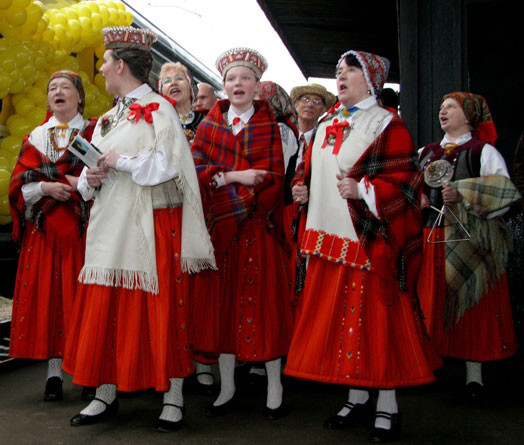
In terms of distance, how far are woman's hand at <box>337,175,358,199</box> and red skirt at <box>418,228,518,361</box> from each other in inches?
52.0

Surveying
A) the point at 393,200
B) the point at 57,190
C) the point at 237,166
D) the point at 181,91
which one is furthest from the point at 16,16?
the point at 393,200

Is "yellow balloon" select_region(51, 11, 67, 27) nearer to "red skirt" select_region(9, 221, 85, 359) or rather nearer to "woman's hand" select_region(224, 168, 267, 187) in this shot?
"red skirt" select_region(9, 221, 85, 359)

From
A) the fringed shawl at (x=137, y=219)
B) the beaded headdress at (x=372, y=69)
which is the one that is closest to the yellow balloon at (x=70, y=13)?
the fringed shawl at (x=137, y=219)

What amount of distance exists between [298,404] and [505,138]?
353cm

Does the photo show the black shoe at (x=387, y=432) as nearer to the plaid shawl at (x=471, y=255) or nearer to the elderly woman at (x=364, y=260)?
the elderly woman at (x=364, y=260)

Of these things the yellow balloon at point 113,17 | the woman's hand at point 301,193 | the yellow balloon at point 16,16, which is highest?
the yellow balloon at point 113,17

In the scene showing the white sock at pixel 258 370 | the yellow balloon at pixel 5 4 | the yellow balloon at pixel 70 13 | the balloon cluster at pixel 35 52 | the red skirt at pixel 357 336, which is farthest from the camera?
the yellow balloon at pixel 70 13

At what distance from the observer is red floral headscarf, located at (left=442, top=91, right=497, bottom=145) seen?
3.98m

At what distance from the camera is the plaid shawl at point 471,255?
12.3ft

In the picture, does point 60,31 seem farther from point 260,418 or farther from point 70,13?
point 260,418

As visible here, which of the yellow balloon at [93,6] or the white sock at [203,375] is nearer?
the white sock at [203,375]

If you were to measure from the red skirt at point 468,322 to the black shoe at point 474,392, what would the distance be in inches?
6.3

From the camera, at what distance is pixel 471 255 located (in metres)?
3.83

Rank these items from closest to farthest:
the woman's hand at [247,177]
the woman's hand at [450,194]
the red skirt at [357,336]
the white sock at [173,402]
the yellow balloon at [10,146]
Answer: the red skirt at [357,336] < the white sock at [173,402] < the woman's hand at [247,177] < the woman's hand at [450,194] < the yellow balloon at [10,146]
